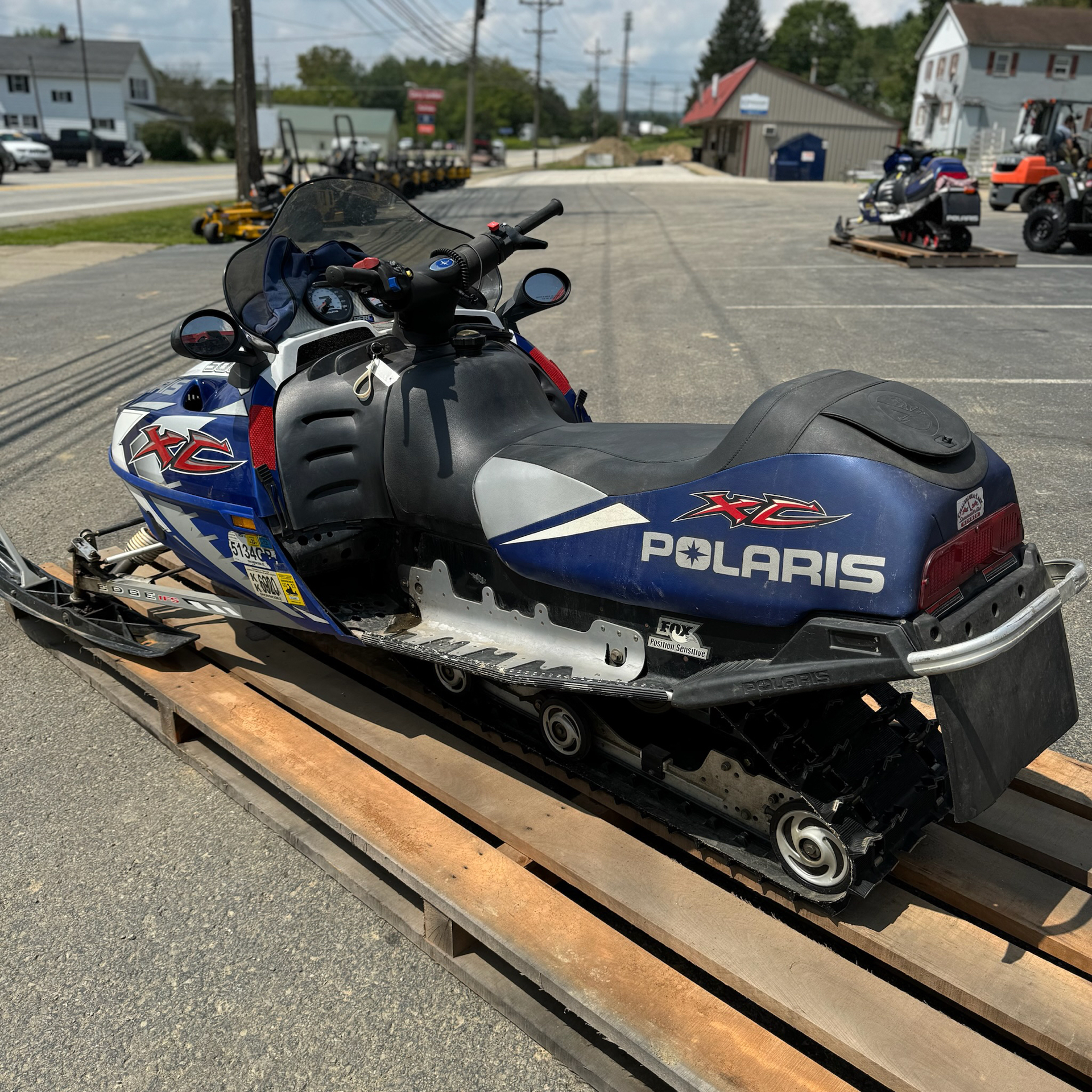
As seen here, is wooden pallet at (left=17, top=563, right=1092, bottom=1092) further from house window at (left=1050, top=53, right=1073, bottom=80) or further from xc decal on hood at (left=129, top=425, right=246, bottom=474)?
house window at (left=1050, top=53, right=1073, bottom=80)

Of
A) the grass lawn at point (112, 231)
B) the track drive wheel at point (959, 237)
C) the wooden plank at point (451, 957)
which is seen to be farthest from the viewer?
the grass lawn at point (112, 231)

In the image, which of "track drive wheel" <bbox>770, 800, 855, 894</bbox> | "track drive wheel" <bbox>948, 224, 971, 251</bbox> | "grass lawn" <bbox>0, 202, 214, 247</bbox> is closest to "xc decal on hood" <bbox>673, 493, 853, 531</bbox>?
"track drive wheel" <bbox>770, 800, 855, 894</bbox>

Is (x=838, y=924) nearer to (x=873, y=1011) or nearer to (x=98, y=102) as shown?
(x=873, y=1011)

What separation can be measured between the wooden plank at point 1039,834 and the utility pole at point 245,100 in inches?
761

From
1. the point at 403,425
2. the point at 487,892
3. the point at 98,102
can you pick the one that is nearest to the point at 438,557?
the point at 403,425

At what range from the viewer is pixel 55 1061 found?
220 cm

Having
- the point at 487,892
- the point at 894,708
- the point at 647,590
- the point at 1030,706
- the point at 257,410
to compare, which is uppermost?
the point at 257,410

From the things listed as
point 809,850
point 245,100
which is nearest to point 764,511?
point 809,850

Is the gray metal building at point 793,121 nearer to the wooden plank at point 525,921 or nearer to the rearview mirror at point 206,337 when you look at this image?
the rearview mirror at point 206,337

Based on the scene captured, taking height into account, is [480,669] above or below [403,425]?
below

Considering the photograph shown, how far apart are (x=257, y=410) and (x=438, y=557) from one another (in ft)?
2.47

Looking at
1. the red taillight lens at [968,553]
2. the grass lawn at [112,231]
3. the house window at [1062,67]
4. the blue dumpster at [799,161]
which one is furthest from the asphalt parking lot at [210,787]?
the house window at [1062,67]

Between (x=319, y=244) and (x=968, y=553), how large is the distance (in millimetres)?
2320

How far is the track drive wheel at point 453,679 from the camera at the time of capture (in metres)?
3.10
